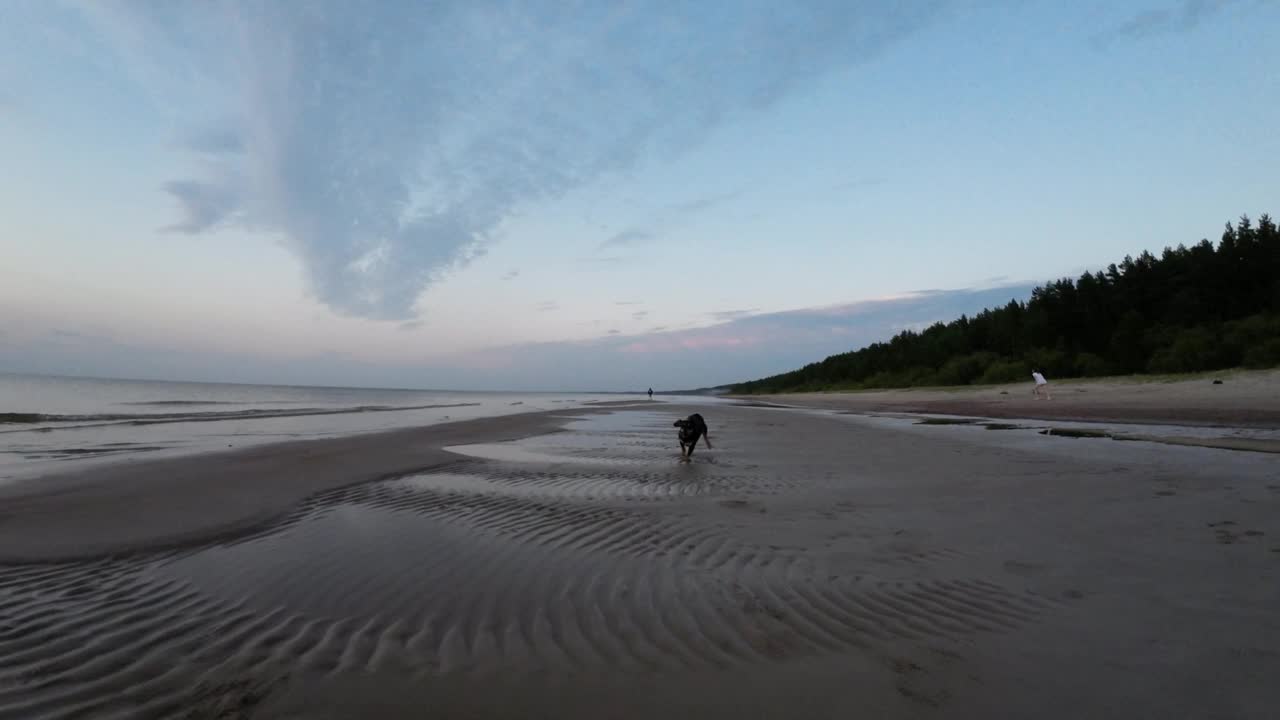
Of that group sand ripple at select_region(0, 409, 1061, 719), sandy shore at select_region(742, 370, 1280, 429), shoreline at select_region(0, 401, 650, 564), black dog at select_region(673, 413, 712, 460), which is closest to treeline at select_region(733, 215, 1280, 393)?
sandy shore at select_region(742, 370, 1280, 429)

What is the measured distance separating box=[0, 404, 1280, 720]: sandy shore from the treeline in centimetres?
3382

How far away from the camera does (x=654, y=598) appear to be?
167 inches

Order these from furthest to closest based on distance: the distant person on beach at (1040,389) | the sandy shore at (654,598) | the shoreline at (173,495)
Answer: the distant person on beach at (1040,389) < the shoreline at (173,495) < the sandy shore at (654,598)

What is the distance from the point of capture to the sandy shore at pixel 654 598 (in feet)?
9.33

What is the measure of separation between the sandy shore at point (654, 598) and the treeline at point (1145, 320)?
3382cm

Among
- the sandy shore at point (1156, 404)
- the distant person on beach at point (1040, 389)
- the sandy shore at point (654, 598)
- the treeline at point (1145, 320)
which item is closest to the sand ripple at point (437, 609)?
the sandy shore at point (654, 598)

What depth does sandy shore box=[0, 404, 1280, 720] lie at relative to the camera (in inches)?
112

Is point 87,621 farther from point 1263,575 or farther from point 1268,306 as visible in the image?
point 1268,306

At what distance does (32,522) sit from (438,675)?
719cm

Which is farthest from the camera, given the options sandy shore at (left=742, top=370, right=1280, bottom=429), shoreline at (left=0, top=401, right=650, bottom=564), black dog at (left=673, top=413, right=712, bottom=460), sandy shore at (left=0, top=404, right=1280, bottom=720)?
sandy shore at (left=742, top=370, right=1280, bottom=429)

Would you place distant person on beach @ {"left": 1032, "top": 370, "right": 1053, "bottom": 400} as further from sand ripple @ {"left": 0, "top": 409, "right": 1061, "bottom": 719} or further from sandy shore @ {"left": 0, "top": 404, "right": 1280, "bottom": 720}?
sand ripple @ {"left": 0, "top": 409, "right": 1061, "bottom": 719}

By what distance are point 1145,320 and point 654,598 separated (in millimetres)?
57461

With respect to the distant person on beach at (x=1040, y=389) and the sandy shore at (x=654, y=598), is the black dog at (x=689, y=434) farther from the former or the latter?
the distant person on beach at (x=1040, y=389)

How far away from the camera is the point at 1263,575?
412 cm
